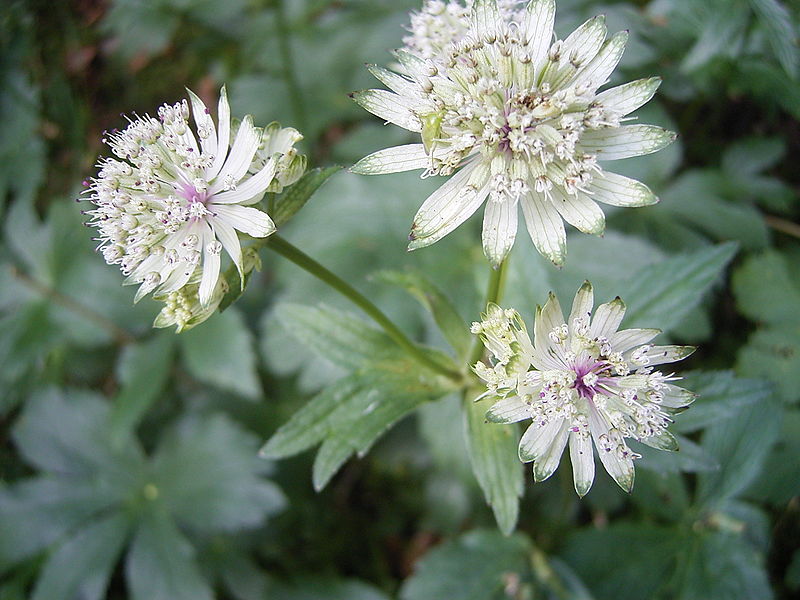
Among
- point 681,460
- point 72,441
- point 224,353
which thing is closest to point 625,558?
point 681,460

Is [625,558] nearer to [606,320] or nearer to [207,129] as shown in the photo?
[606,320]

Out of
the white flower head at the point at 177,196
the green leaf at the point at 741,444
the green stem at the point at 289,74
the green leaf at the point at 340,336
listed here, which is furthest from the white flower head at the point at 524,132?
the green stem at the point at 289,74

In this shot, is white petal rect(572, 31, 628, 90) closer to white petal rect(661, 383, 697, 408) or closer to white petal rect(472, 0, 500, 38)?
white petal rect(472, 0, 500, 38)

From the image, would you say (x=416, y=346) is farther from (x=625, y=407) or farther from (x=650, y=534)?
(x=650, y=534)

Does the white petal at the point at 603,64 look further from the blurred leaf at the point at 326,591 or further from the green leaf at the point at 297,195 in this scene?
the blurred leaf at the point at 326,591

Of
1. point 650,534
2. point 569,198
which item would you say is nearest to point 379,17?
point 569,198

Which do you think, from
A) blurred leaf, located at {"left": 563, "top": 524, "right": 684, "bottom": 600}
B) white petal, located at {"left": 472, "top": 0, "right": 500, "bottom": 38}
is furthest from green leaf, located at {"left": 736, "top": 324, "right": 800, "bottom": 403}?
white petal, located at {"left": 472, "top": 0, "right": 500, "bottom": 38}
